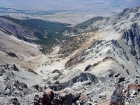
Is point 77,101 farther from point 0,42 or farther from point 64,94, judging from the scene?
point 0,42

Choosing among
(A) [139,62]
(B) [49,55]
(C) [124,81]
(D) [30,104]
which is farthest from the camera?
(B) [49,55]

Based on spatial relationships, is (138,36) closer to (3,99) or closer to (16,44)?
(16,44)

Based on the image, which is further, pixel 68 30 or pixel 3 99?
pixel 68 30

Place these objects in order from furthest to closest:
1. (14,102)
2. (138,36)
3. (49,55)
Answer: (49,55) < (138,36) < (14,102)

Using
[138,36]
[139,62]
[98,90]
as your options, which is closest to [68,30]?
[138,36]

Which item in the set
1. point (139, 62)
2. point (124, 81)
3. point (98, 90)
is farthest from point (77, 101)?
point (139, 62)

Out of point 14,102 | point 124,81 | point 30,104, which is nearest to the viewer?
point 14,102

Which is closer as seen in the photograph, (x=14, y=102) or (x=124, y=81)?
(x=14, y=102)

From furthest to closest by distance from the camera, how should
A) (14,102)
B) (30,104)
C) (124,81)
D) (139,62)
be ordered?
(139,62)
(124,81)
(30,104)
(14,102)

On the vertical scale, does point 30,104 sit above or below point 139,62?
above
